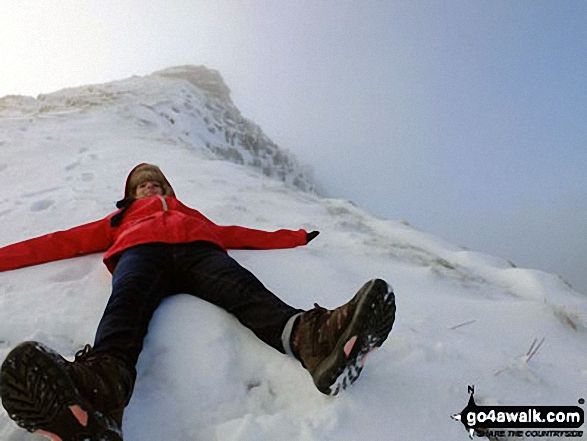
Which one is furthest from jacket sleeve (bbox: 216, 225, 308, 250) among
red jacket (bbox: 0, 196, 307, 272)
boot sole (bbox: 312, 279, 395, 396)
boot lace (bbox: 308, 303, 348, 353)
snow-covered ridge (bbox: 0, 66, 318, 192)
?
snow-covered ridge (bbox: 0, 66, 318, 192)

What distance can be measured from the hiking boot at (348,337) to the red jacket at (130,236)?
3.37 feet

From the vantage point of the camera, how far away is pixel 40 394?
3.59ft

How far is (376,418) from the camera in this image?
137 cm

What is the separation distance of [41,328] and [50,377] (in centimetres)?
93

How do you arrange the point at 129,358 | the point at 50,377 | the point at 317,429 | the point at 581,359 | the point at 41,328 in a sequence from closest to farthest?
the point at 50,377 < the point at 317,429 < the point at 129,358 < the point at 41,328 < the point at 581,359

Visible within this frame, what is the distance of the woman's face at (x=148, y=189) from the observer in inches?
120

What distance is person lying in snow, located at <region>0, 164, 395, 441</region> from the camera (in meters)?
1.11

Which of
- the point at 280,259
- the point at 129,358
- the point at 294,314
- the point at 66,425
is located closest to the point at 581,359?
the point at 294,314

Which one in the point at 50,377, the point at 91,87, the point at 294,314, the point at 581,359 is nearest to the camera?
the point at 50,377

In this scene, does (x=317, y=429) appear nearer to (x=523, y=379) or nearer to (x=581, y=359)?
(x=523, y=379)

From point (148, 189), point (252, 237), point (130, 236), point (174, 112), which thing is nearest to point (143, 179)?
point (148, 189)

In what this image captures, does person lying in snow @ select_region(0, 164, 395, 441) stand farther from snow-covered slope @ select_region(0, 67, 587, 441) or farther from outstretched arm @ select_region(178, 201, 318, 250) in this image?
outstretched arm @ select_region(178, 201, 318, 250)

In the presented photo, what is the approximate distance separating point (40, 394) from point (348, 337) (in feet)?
2.95

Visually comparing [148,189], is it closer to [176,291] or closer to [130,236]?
[130,236]
